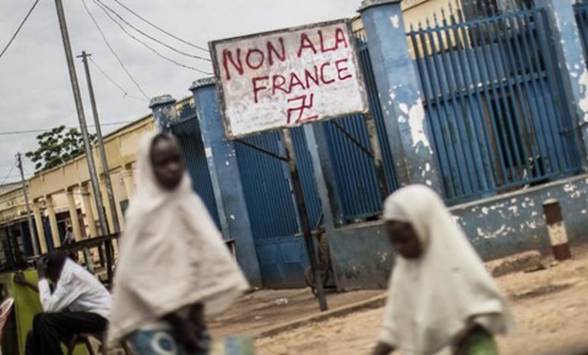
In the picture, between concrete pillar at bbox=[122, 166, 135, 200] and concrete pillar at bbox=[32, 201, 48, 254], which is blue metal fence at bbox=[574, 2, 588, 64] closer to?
concrete pillar at bbox=[122, 166, 135, 200]

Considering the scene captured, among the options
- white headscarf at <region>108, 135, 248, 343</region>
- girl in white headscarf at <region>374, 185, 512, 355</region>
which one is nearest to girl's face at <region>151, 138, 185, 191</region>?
white headscarf at <region>108, 135, 248, 343</region>

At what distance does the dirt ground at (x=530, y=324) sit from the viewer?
21.0 ft

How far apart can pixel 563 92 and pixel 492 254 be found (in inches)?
87.6

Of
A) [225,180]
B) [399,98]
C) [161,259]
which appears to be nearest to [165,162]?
[161,259]

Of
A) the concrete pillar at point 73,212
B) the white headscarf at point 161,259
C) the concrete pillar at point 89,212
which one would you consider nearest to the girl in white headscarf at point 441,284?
the white headscarf at point 161,259

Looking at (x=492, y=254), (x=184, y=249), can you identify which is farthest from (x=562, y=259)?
(x=184, y=249)

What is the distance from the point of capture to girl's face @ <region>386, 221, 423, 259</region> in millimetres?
3447

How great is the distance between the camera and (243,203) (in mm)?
14320

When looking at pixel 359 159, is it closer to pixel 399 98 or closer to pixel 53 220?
pixel 399 98

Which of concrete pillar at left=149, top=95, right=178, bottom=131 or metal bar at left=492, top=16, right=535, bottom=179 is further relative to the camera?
concrete pillar at left=149, top=95, right=178, bottom=131

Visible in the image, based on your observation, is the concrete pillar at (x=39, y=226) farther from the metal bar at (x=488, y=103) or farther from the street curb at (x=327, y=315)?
the street curb at (x=327, y=315)

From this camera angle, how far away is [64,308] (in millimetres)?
7293

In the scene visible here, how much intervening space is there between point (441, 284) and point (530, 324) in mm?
3986

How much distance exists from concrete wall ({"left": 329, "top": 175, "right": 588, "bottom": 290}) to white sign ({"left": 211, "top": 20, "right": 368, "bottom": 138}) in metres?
1.73
